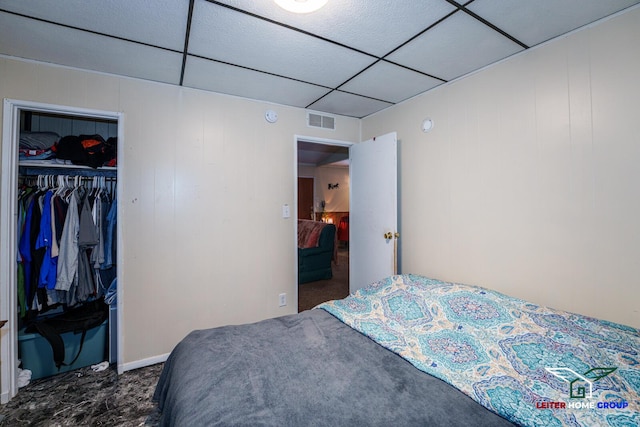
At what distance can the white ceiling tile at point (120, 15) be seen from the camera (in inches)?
56.4

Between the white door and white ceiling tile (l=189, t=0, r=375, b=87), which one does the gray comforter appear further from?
white ceiling tile (l=189, t=0, r=375, b=87)

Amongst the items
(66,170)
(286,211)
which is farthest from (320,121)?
(66,170)

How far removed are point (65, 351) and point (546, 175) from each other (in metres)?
3.77

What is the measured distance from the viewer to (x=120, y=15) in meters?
1.52

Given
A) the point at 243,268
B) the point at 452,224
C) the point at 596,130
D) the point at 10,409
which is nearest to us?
the point at 596,130

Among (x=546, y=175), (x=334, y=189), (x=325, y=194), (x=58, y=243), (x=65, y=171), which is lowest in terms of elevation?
(x=58, y=243)

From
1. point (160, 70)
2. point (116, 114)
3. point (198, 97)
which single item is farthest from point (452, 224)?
point (116, 114)

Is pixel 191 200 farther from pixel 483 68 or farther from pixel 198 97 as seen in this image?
pixel 483 68

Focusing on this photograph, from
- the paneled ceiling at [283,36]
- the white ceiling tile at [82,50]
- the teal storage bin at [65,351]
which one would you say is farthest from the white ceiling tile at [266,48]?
the teal storage bin at [65,351]

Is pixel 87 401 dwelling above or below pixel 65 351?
below

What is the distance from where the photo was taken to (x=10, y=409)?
183 centimetres

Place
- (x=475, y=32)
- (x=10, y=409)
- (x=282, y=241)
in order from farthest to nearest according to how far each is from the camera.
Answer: (x=282, y=241) → (x=10, y=409) → (x=475, y=32)

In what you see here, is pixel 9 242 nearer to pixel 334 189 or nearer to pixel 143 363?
pixel 143 363

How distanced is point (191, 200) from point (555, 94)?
9.18 ft
